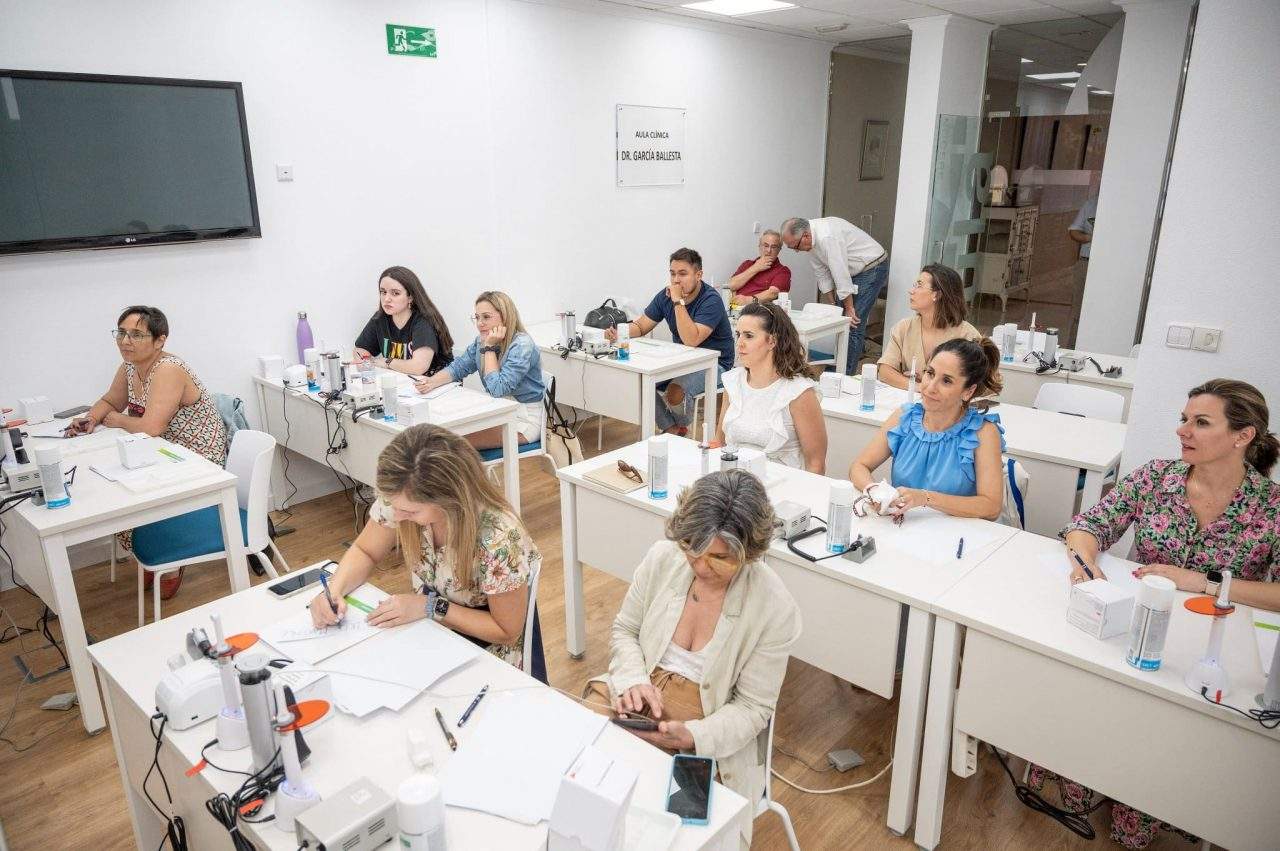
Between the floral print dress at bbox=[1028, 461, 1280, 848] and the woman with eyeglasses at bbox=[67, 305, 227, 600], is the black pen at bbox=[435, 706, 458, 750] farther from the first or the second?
the woman with eyeglasses at bbox=[67, 305, 227, 600]

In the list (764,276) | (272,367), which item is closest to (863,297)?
(764,276)

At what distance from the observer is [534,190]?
5.62 m

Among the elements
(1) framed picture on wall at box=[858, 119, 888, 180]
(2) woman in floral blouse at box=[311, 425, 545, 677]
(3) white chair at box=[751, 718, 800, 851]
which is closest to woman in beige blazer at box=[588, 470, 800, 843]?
(3) white chair at box=[751, 718, 800, 851]

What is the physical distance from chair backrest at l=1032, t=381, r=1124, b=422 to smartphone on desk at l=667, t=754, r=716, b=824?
10.3 ft

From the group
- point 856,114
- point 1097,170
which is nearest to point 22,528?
point 1097,170

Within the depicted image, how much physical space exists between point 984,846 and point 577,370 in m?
3.49

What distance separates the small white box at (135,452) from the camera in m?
3.17

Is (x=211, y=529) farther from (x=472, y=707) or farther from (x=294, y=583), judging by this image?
(x=472, y=707)

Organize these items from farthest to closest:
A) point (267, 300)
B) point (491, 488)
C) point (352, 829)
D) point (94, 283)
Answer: point (267, 300), point (94, 283), point (491, 488), point (352, 829)

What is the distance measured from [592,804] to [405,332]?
3.83 metres

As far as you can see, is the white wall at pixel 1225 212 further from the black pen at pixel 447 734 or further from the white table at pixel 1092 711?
the black pen at pixel 447 734

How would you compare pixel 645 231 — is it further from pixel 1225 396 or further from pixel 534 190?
pixel 1225 396

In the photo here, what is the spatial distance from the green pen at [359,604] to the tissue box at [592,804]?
1.00m

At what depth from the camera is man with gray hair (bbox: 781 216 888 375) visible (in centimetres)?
677
